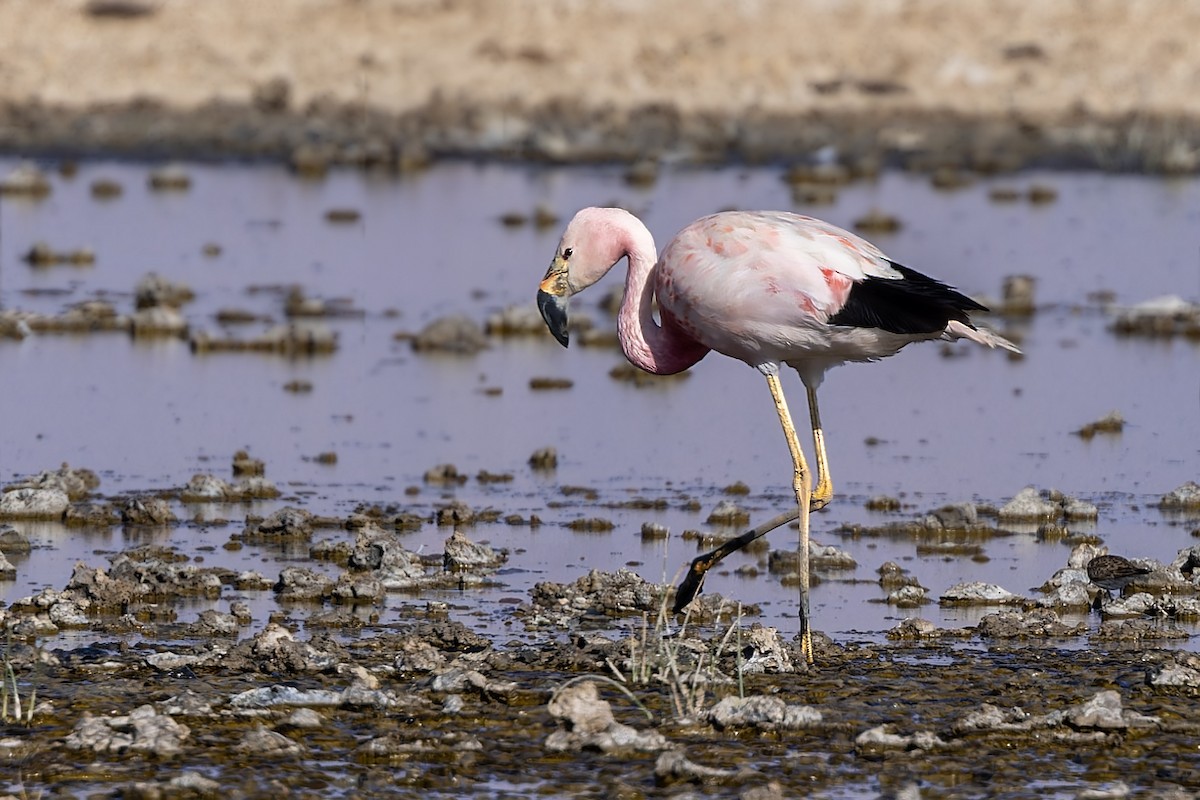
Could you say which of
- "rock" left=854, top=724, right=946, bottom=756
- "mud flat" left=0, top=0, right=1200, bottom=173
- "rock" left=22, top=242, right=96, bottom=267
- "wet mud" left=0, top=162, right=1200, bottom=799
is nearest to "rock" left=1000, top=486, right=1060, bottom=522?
"wet mud" left=0, top=162, right=1200, bottom=799

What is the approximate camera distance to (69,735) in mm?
7074

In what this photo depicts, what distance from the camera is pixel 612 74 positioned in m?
43.0

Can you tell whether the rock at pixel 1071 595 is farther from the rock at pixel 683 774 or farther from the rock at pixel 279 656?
the rock at pixel 279 656

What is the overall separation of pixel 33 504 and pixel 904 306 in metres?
4.88

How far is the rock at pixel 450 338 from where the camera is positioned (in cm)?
→ 1702

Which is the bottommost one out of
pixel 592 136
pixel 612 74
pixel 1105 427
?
pixel 1105 427

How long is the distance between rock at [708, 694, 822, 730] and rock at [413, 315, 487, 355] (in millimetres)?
9799

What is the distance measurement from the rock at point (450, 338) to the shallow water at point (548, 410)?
0.21 meters

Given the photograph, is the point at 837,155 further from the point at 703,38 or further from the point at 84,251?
the point at 84,251

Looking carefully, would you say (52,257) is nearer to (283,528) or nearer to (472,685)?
(283,528)

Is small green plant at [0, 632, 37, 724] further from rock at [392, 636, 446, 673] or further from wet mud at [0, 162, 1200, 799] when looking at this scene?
rock at [392, 636, 446, 673]

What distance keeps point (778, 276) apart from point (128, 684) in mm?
2932

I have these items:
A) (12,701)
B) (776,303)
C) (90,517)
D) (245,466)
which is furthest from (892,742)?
(245,466)

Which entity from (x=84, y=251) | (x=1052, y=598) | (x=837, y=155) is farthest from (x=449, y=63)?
(x=1052, y=598)
